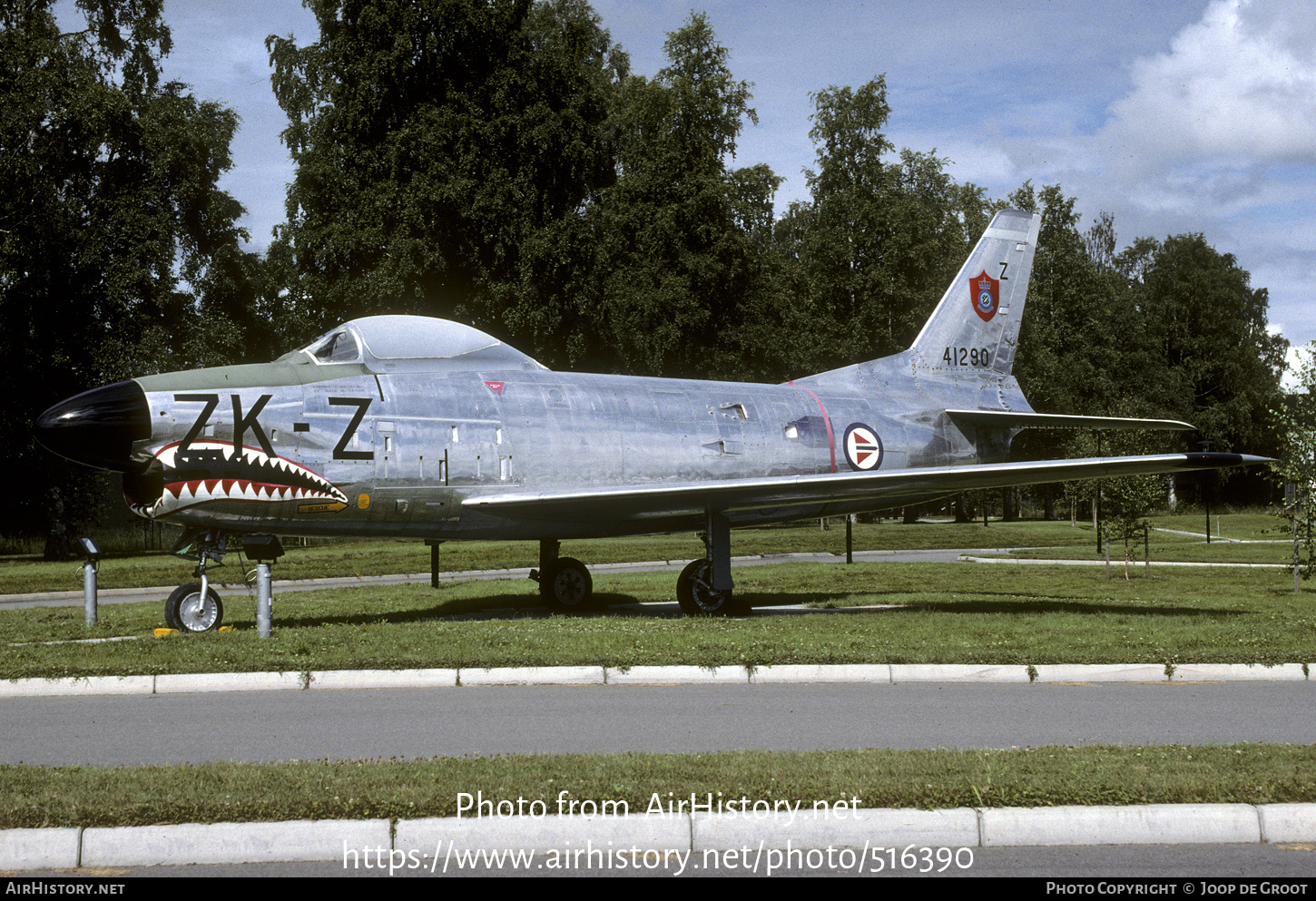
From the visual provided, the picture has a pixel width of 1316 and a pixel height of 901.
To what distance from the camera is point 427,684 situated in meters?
9.82

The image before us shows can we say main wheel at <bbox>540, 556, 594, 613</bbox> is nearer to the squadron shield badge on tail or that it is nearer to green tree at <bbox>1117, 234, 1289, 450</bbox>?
the squadron shield badge on tail

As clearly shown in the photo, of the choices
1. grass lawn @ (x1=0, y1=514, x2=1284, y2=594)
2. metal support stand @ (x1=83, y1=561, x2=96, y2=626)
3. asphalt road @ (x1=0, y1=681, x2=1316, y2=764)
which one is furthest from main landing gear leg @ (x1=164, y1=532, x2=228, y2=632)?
grass lawn @ (x1=0, y1=514, x2=1284, y2=594)

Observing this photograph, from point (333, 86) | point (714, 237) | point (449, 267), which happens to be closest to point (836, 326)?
point (714, 237)

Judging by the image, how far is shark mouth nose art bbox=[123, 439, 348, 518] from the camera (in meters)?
12.1

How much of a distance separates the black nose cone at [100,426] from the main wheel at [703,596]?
7.42 m

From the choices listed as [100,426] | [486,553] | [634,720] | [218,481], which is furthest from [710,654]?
[486,553]

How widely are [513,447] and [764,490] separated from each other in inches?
135

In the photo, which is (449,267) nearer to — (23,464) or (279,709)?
(23,464)

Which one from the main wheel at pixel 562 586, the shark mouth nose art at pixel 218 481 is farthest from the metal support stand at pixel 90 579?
the main wheel at pixel 562 586

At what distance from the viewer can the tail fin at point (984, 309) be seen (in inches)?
734

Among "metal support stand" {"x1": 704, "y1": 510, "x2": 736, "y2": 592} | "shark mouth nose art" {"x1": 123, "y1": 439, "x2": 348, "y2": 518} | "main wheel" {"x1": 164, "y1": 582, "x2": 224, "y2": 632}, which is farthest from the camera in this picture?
"metal support stand" {"x1": 704, "y1": 510, "x2": 736, "y2": 592}

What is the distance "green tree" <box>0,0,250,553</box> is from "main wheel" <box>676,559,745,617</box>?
22.1 m

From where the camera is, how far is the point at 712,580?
15.4 meters

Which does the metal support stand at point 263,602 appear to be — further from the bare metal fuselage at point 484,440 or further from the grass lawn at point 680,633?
the bare metal fuselage at point 484,440
